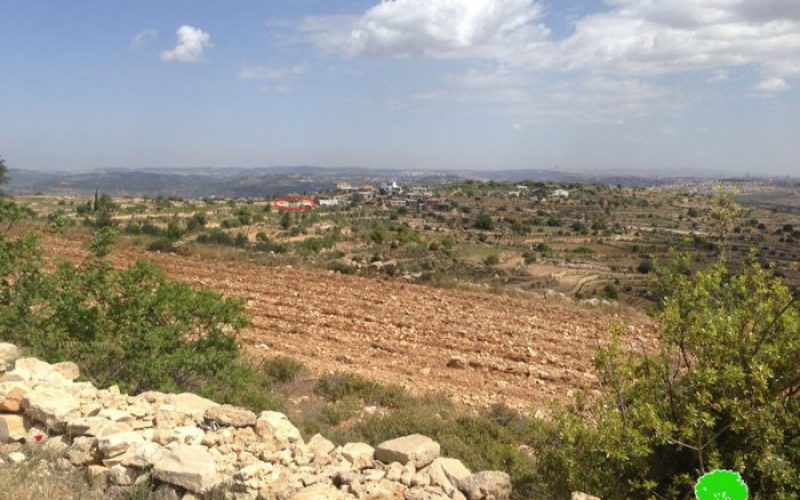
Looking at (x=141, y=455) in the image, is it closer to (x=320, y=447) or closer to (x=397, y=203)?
(x=320, y=447)

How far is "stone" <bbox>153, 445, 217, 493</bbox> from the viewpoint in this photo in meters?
4.90

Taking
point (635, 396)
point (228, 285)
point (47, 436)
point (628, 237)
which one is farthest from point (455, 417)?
point (628, 237)

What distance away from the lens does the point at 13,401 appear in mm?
5891

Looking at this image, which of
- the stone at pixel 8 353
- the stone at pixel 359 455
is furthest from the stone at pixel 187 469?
the stone at pixel 8 353

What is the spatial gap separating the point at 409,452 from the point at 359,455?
0.47 m

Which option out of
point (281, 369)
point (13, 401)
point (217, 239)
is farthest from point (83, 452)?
point (217, 239)

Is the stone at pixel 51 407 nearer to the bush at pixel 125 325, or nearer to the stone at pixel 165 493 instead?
the bush at pixel 125 325

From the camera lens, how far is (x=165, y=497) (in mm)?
4859

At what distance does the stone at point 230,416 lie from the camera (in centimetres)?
585

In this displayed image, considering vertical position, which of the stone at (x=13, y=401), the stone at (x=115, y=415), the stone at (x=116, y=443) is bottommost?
the stone at (x=116, y=443)

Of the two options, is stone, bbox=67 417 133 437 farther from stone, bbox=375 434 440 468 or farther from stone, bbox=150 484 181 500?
stone, bbox=375 434 440 468

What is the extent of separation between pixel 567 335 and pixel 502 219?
135ft

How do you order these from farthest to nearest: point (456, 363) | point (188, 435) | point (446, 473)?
point (456, 363), point (188, 435), point (446, 473)

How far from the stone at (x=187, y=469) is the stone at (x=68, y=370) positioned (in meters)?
2.31
